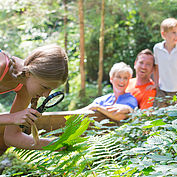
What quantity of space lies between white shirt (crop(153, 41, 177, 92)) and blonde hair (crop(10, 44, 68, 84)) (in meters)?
2.30

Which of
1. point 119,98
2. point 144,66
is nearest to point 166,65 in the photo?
point 144,66

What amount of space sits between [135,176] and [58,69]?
77cm

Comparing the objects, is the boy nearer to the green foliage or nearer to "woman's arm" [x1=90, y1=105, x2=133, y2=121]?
"woman's arm" [x1=90, y1=105, x2=133, y2=121]

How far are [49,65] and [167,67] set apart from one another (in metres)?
A: 2.47

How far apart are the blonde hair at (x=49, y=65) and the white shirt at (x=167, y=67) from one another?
230 centimetres

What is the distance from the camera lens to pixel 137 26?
335 inches

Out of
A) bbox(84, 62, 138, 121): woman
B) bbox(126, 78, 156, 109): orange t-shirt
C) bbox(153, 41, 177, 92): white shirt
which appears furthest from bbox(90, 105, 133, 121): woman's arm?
bbox(153, 41, 177, 92): white shirt

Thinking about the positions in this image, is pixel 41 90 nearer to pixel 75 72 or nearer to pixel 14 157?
pixel 14 157

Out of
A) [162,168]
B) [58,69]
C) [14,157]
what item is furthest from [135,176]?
[14,157]

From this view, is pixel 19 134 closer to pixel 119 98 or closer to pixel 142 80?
pixel 119 98

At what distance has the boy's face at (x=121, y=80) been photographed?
3496 millimetres

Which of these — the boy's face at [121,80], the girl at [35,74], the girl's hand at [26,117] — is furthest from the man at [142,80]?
the girl's hand at [26,117]

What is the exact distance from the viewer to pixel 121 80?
3.50m

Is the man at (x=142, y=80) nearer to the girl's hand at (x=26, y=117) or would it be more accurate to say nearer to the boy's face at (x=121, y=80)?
the boy's face at (x=121, y=80)
